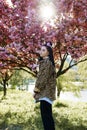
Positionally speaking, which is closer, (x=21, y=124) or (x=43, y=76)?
(x=43, y=76)

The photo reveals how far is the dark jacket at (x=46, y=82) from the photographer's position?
27.0ft

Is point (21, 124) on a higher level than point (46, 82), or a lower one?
lower

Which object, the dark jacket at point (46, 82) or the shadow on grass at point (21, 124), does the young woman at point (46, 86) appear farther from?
the shadow on grass at point (21, 124)

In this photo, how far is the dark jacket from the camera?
27.0 ft

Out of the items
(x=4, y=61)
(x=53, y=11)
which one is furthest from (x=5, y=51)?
(x=53, y=11)

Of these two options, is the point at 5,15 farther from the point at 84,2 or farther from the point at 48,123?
the point at 48,123

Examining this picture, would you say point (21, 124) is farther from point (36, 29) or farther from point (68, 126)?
point (36, 29)

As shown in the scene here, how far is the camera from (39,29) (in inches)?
518

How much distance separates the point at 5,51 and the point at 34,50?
114 cm

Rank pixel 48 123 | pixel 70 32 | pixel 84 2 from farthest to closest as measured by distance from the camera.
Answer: pixel 70 32 → pixel 84 2 → pixel 48 123

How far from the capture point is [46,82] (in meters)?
8.24

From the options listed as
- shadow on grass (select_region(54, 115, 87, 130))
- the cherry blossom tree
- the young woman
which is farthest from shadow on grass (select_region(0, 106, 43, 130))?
the young woman

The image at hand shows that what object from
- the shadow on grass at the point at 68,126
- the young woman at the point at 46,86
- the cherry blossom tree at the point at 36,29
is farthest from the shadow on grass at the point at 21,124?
the young woman at the point at 46,86

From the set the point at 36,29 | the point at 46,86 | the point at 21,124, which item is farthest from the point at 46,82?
the point at 36,29
